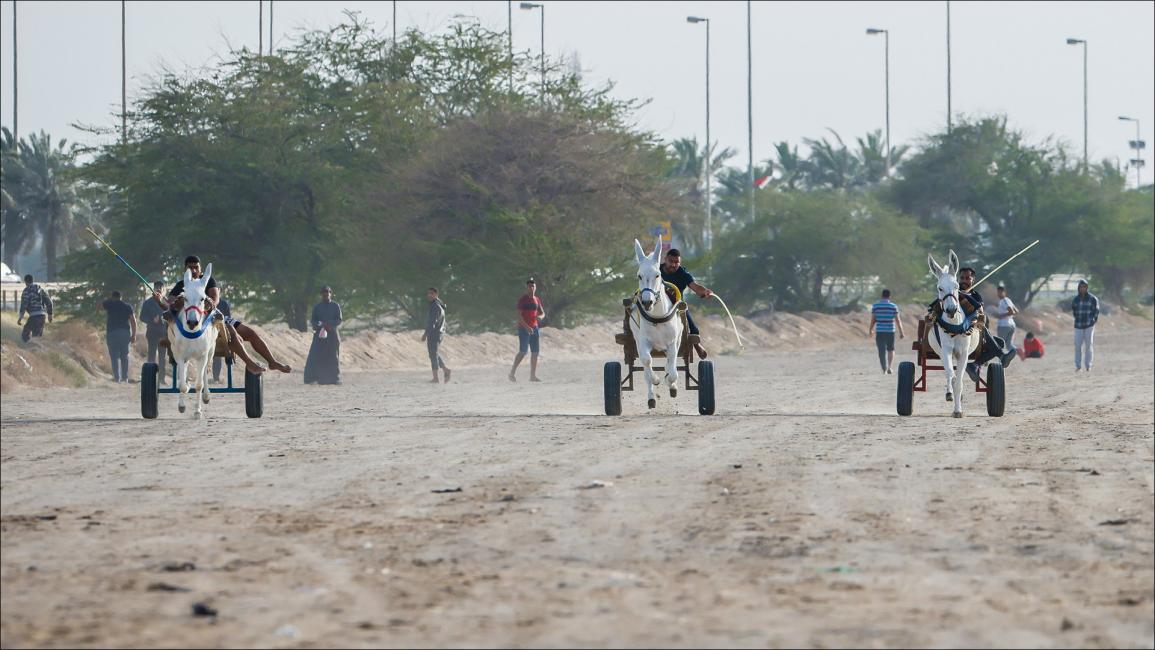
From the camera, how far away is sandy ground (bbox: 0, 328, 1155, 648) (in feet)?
28.1

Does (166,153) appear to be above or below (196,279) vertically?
above

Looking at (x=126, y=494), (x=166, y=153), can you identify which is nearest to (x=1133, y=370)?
(x=166, y=153)

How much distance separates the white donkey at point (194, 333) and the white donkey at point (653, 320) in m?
5.05

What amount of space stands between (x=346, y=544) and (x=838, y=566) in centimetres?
302

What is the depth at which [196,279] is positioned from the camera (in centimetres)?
2091

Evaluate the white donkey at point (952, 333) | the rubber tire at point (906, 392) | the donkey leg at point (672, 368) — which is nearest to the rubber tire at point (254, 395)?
the donkey leg at point (672, 368)

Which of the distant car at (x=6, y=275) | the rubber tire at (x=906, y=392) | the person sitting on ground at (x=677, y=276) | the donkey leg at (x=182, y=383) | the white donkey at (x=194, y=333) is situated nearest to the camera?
the white donkey at (x=194, y=333)

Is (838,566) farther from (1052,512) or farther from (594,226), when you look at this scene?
(594,226)

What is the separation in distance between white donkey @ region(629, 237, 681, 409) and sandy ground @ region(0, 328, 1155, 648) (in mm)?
846

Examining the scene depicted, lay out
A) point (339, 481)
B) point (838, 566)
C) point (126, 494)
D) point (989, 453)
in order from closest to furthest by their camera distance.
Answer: point (838, 566), point (126, 494), point (339, 481), point (989, 453)

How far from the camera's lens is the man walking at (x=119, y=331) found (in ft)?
106

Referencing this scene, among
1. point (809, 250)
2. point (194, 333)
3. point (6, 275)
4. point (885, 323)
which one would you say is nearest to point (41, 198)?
point (6, 275)

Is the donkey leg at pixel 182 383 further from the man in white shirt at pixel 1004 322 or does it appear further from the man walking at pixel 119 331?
the man in white shirt at pixel 1004 322

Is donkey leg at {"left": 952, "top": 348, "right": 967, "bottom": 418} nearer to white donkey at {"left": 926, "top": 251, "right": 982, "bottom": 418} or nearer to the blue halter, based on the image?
white donkey at {"left": 926, "top": 251, "right": 982, "bottom": 418}
